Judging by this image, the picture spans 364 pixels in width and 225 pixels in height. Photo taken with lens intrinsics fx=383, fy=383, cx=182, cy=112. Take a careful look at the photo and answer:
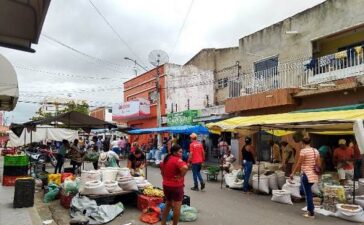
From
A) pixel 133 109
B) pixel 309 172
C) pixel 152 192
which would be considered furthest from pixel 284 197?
pixel 133 109

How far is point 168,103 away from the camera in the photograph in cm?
3141

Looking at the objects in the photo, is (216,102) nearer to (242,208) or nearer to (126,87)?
(126,87)

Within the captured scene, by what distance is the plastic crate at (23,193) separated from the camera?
10.2 m

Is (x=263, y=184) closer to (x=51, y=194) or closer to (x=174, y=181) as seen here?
(x=174, y=181)

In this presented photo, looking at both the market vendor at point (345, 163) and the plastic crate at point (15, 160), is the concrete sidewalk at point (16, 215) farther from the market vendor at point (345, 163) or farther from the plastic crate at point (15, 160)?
the market vendor at point (345, 163)


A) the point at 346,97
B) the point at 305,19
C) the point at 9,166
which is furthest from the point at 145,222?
the point at 305,19

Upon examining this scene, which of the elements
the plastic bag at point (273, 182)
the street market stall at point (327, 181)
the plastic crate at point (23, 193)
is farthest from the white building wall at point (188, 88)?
the plastic crate at point (23, 193)

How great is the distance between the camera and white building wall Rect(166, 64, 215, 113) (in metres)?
31.7

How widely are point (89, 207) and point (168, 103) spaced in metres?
22.8

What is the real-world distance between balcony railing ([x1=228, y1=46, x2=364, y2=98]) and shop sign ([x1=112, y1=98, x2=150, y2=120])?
13493 mm

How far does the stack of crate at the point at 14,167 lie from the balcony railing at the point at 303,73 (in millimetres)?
11028

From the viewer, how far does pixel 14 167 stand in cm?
1438

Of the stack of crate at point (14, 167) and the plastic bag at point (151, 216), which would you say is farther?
the stack of crate at point (14, 167)

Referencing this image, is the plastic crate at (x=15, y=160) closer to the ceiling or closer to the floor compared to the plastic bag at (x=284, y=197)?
closer to the ceiling
